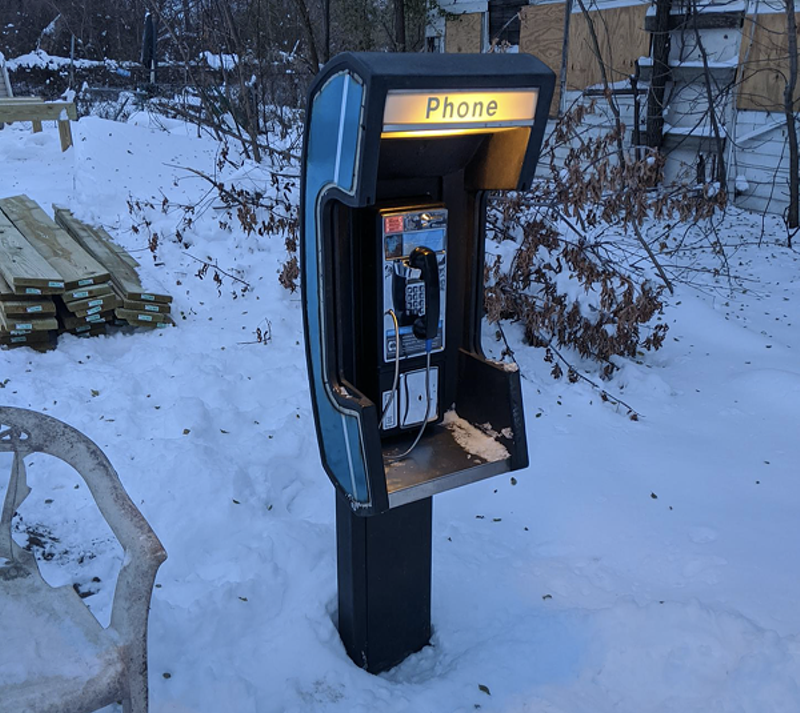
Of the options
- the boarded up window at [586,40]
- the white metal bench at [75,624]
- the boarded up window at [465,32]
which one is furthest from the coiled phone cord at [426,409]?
the boarded up window at [465,32]

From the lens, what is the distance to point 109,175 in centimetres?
689

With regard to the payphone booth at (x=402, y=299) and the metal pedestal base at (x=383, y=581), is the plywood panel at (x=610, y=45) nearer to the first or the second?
the payphone booth at (x=402, y=299)

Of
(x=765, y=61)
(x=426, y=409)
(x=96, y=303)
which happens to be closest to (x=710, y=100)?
(x=765, y=61)

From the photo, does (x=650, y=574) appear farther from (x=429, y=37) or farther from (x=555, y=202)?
(x=429, y=37)

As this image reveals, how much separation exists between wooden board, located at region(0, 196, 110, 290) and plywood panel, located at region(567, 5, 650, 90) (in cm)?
623

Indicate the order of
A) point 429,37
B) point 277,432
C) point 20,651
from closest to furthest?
point 20,651, point 277,432, point 429,37

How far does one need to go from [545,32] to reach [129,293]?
7.55 meters

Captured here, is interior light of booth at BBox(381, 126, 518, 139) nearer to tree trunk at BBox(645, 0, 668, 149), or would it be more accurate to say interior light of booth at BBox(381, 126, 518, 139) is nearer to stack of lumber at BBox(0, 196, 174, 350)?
stack of lumber at BBox(0, 196, 174, 350)

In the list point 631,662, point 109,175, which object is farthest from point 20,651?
point 109,175

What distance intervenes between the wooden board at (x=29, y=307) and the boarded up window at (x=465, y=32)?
26.7ft

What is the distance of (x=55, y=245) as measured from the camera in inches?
189

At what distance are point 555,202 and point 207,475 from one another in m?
2.59

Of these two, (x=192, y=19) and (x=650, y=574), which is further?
(x=192, y=19)

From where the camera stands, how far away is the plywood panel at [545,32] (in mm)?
9562
